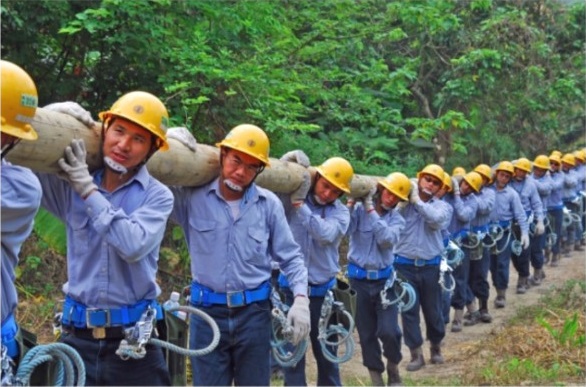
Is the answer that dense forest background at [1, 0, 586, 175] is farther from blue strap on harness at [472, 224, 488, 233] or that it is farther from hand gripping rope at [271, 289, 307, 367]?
hand gripping rope at [271, 289, 307, 367]

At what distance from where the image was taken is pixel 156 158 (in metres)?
5.87

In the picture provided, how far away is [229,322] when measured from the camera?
6.50m

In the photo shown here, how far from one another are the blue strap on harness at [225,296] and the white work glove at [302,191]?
1750 mm

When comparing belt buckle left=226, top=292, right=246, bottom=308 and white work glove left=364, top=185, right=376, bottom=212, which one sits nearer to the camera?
belt buckle left=226, top=292, right=246, bottom=308

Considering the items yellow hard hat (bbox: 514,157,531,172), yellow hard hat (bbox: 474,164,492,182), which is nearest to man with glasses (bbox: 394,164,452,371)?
yellow hard hat (bbox: 474,164,492,182)

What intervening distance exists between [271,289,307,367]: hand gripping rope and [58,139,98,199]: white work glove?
7.21 ft

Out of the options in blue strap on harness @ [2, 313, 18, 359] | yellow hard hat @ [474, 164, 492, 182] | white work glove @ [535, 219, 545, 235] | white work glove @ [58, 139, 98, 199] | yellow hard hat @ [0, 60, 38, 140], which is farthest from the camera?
white work glove @ [535, 219, 545, 235]

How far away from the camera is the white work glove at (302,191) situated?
827 cm

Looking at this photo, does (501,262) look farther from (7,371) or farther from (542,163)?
Result: (7,371)

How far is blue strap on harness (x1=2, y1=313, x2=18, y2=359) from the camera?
4.36m

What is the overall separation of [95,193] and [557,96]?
2145 cm

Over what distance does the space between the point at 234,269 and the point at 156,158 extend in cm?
104

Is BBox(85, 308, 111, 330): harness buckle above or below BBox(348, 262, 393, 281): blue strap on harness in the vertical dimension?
above

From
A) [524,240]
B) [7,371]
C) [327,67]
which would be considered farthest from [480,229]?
[7,371]
